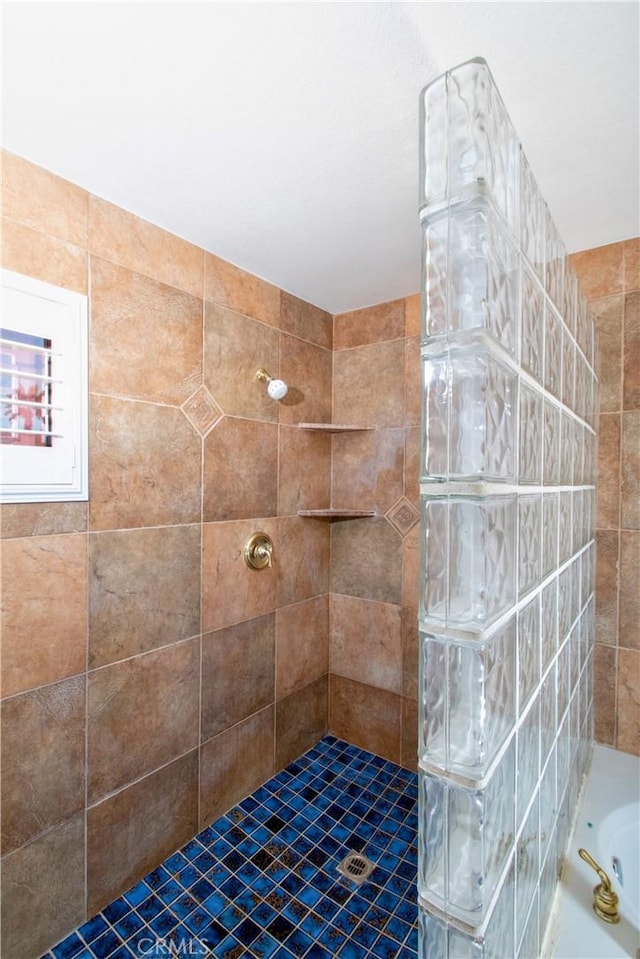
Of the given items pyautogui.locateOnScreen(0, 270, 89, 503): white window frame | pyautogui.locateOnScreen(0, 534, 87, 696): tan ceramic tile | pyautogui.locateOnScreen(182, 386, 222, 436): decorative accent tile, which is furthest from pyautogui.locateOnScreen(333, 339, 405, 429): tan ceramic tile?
pyautogui.locateOnScreen(0, 534, 87, 696): tan ceramic tile

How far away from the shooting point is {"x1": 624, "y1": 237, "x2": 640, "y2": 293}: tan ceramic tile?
142 centimetres

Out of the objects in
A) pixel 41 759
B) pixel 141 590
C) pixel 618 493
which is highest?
pixel 618 493

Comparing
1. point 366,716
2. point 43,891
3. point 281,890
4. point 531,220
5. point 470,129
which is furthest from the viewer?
point 366,716

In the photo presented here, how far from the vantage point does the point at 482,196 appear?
50cm

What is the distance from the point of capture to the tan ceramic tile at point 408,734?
5.88ft

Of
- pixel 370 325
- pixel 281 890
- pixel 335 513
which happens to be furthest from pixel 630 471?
pixel 281 890

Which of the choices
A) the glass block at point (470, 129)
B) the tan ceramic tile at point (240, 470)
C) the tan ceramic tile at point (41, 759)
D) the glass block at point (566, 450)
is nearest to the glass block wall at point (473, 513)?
the glass block at point (470, 129)

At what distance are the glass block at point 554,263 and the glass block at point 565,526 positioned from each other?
0.40 meters

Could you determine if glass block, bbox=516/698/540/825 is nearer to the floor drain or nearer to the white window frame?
the floor drain

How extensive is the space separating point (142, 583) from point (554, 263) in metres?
1.30

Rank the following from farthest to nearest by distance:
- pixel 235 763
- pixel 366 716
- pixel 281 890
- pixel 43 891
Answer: pixel 366 716
pixel 235 763
pixel 281 890
pixel 43 891

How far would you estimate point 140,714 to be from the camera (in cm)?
127

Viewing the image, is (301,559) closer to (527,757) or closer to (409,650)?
(409,650)

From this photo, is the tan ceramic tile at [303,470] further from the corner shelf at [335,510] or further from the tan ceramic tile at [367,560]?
the tan ceramic tile at [367,560]
